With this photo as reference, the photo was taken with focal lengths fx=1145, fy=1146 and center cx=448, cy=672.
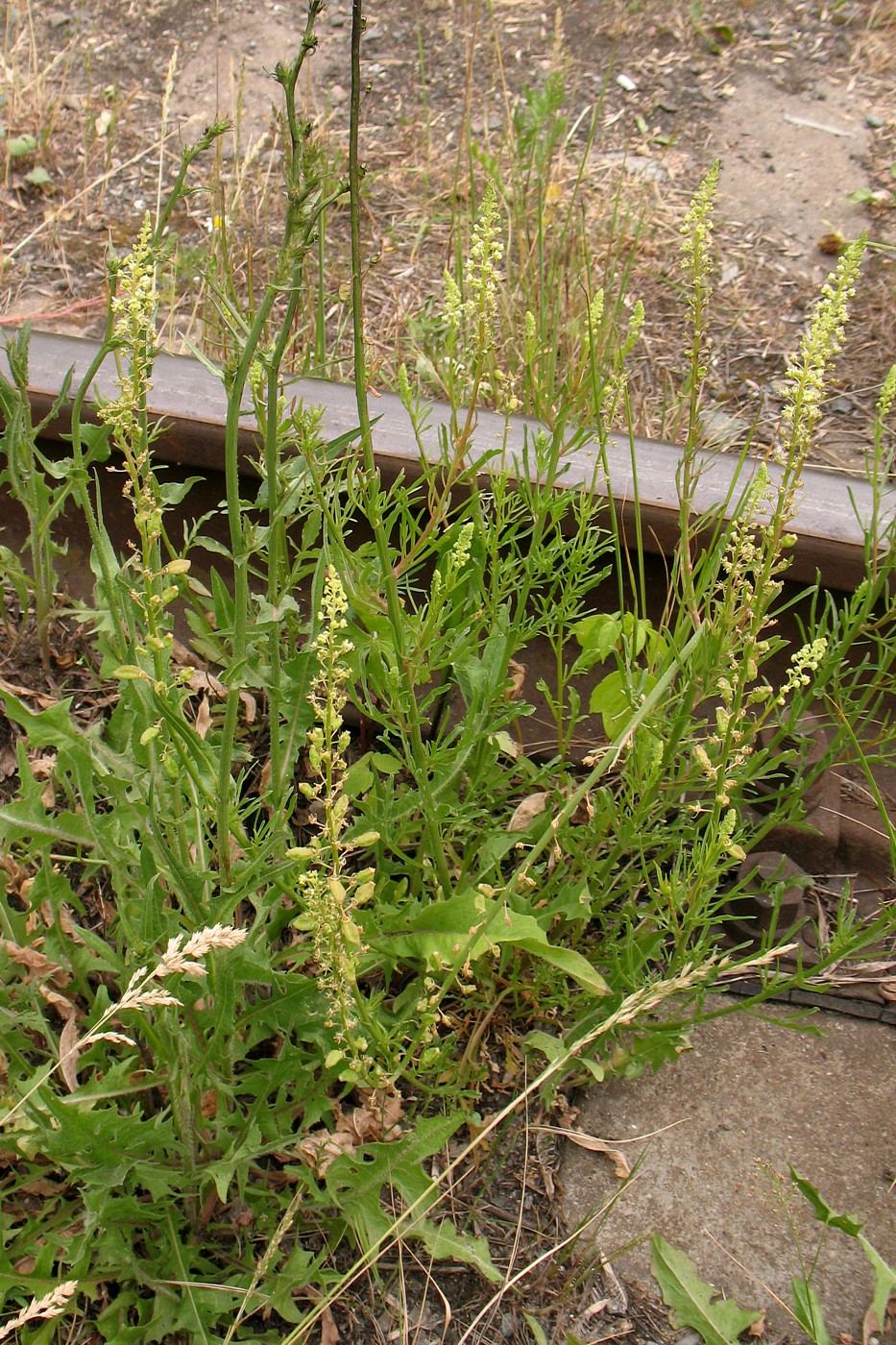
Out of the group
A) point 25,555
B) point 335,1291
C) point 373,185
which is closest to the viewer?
point 335,1291

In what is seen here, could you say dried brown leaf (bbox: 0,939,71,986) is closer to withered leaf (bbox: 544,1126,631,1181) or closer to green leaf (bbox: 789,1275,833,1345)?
withered leaf (bbox: 544,1126,631,1181)

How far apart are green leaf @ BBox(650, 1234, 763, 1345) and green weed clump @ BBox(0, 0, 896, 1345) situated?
290 mm

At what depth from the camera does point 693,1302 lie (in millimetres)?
1915

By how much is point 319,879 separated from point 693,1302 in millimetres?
1031

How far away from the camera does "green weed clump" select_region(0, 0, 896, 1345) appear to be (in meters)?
1.58

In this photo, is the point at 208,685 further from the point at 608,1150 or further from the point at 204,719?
the point at 608,1150

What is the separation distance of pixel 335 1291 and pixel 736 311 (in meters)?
3.33

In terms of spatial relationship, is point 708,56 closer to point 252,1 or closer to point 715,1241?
point 252,1

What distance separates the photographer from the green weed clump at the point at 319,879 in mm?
1584

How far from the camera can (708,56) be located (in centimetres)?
493

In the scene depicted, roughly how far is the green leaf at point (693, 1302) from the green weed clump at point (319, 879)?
290 millimetres

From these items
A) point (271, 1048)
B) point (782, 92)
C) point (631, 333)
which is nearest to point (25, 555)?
point (271, 1048)

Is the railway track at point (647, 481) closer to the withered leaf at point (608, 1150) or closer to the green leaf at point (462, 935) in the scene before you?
the withered leaf at point (608, 1150)

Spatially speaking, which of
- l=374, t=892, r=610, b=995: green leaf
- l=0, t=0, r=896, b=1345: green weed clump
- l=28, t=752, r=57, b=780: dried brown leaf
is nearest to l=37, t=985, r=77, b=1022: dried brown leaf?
l=0, t=0, r=896, b=1345: green weed clump
